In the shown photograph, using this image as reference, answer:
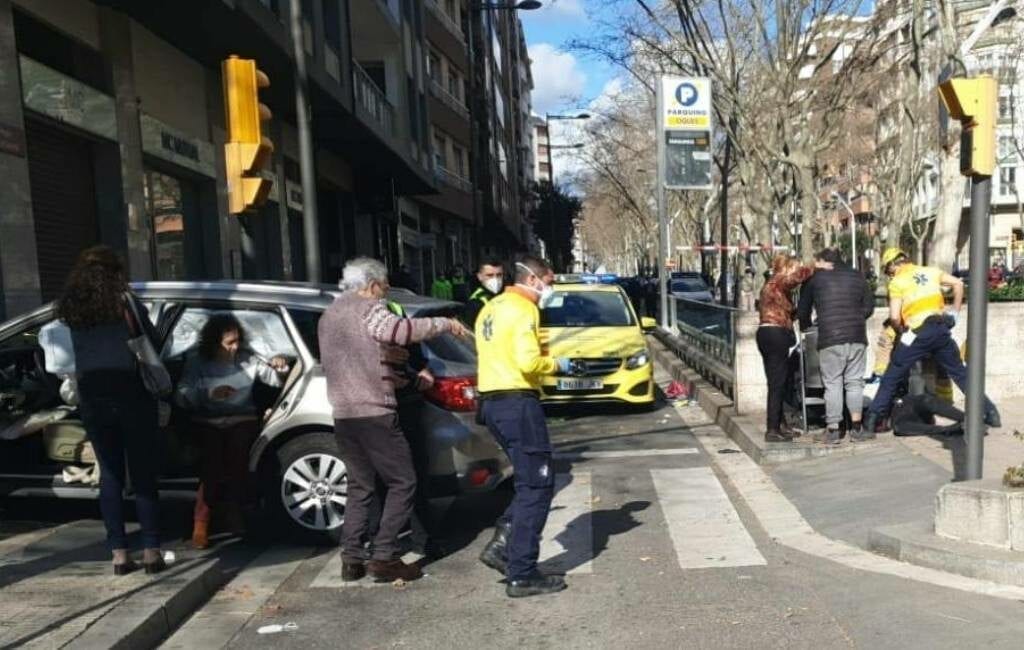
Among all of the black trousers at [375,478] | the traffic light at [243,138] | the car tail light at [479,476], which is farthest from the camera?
the traffic light at [243,138]

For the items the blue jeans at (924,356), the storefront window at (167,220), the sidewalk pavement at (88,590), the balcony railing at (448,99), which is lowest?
the sidewalk pavement at (88,590)

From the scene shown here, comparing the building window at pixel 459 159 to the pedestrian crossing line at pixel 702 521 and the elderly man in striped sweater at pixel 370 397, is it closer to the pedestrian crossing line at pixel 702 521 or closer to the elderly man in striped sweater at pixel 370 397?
the pedestrian crossing line at pixel 702 521

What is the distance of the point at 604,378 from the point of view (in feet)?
36.4

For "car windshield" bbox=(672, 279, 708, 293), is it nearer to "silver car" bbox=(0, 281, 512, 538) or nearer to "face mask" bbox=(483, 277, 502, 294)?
"face mask" bbox=(483, 277, 502, 294)

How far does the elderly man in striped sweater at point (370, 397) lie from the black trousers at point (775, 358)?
12.8ft

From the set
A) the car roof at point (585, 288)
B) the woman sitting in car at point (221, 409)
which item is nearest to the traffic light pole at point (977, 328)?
the woman sitting in car at point (221, 409)

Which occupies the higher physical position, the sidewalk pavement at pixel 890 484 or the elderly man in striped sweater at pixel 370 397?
the elderly man in striped sweater at pixel 370 397

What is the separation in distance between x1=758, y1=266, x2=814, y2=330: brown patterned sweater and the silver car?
10.0 ft

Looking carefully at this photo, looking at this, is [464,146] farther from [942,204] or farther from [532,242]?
[532,242]

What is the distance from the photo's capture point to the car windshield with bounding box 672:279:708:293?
36250 mm

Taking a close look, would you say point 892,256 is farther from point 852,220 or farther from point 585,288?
point 852,220

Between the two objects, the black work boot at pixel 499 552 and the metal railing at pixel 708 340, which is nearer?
the black work boot at pixel 499 552

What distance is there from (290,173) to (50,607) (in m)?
15.6

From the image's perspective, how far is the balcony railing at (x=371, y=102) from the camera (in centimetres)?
1914
